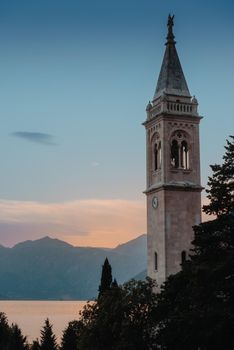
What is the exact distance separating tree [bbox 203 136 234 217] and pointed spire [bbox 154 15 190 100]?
24026mm

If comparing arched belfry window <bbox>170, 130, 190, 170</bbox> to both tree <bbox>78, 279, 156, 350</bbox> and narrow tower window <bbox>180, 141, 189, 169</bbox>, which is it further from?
tree <bbox>78, 279, 156, 350</bbox>

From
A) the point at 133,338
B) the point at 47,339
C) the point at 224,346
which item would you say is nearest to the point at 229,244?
the point at 224,346

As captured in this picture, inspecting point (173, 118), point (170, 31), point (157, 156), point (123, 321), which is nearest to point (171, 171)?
point (157, 156)

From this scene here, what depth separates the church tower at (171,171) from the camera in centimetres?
5200

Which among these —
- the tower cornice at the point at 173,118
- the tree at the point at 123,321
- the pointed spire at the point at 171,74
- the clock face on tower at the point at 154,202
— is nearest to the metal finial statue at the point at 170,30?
the pointed spire at the point at 171,74

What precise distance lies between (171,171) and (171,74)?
29.0 ft

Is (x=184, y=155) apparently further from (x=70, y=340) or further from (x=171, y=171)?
(x=70, y=340)

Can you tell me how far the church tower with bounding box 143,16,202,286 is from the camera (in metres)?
52.0

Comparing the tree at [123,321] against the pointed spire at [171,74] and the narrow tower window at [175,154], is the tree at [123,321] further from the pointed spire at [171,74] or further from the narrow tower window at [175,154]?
the pointed spire at [171,74]

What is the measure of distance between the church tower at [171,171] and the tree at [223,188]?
2041cm

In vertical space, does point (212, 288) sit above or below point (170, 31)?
below

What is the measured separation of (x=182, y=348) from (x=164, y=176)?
23.6 metres

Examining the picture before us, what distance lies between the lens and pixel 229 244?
98.4 ft

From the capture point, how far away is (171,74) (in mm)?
56188
